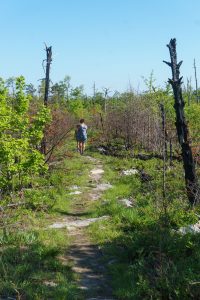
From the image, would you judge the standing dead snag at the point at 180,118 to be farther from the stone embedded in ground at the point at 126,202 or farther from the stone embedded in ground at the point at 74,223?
the stone embedded in ground at the point at 74,223

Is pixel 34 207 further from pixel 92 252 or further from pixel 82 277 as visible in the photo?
pixel 82 277

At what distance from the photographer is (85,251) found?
8344 mm

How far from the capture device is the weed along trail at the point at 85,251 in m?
6.64

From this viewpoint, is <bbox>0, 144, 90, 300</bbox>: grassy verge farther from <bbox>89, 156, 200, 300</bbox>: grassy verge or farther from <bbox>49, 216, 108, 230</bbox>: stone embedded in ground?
<bbox>89, 156, 200, 300</bbox>: grassy verge

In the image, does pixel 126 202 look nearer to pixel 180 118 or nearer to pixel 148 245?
pixel 180 118

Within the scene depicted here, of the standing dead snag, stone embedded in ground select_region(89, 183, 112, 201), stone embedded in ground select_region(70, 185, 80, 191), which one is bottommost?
stone embedded in ground select_region(89, 183, 112, 201)

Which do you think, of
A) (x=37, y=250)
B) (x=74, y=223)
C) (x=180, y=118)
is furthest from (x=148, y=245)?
(x=180, y=118)

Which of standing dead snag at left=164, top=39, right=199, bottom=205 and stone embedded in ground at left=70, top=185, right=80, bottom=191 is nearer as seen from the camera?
standing dead snag at left=164, top=39, right=199, bottom=205

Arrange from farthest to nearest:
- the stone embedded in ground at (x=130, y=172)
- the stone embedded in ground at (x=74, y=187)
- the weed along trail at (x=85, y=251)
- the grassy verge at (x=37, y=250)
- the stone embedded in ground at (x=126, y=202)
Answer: the stone embedded in ground at (x=130, y=172)
the stone embedded in ground at (x=74, y=187)
the stone embedded in ground at (x=126, y=202)
the weed along trail at (x=85, y=251)
the grassy verge at (x=37, y=250)

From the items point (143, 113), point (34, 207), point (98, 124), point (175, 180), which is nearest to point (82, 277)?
point (34, 207)

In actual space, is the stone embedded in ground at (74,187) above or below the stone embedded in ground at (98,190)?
above

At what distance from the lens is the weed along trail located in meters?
6.64

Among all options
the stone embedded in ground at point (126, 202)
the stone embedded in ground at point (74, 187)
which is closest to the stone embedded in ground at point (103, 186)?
the stone embedded in ground at point (74, 187)

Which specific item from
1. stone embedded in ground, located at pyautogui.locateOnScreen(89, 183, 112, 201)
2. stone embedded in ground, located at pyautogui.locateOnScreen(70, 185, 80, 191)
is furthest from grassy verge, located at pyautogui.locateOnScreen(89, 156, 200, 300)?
stone embedded in ground, located at pyautogui.locateOnScreen(70, 185, 80, 191)
